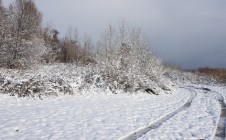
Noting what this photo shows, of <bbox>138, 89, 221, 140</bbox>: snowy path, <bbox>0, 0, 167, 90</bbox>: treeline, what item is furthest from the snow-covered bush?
<bbox>138, 89, 221, 140</bbox>: snowy path

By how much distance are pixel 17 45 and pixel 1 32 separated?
74.6 inches

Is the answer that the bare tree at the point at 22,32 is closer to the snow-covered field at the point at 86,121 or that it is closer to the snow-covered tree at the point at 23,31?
the snow-covered tree at the point at 23,31

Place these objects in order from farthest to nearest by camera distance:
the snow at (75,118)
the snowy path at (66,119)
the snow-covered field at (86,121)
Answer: the snow at (75,118) < the snow-covered field at (86,121) < the snowy path at (66,119)

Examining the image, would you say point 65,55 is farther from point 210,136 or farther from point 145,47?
point 210,136

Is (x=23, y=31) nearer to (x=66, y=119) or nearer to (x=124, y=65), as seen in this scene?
(x=124, y=65)

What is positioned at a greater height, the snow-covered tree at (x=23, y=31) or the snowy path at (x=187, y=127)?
the snow-covered tree at (x=23, y=31)

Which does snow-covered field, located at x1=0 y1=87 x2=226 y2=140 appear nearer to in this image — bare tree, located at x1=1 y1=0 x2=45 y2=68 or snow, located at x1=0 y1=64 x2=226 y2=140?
snow, located at x1=0 y1=64 x2=226 y2=140

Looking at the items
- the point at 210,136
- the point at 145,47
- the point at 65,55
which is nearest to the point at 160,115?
the point at 210,136

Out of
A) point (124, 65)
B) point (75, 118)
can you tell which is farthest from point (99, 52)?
point (75, 118)

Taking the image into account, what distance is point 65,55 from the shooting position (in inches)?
2309

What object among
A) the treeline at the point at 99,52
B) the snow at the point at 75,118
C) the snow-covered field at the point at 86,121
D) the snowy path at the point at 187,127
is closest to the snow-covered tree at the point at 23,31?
the treeline at the point at 99,52

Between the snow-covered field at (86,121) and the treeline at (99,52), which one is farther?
the treeline at (99,52)

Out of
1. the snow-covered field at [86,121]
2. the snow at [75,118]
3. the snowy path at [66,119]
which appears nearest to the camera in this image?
the snowy path at [66,119]

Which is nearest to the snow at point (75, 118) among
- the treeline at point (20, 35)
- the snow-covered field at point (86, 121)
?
the snow-covered field at point (86, 121)
